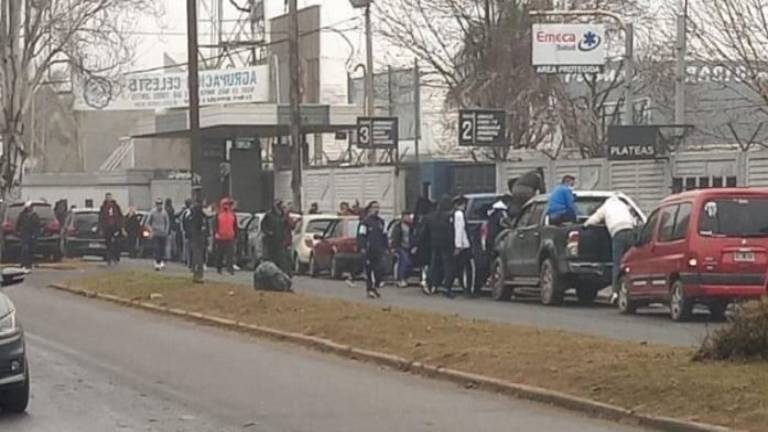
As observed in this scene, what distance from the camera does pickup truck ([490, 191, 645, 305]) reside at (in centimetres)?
2375

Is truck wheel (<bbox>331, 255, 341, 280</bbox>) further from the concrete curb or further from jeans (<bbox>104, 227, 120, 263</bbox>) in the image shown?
the concrete curb

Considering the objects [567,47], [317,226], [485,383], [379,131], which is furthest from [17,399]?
[379,131]

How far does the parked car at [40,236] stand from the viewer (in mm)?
41125

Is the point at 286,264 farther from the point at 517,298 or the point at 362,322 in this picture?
the point at 362,322

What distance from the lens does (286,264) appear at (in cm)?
2903

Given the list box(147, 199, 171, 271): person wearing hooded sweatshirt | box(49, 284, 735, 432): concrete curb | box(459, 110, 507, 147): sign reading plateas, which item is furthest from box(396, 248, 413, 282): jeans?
box(49, 284, 735, 432): concrete curb

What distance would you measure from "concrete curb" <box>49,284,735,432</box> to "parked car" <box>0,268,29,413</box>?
4.06 meters

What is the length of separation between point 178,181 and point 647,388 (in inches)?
2036

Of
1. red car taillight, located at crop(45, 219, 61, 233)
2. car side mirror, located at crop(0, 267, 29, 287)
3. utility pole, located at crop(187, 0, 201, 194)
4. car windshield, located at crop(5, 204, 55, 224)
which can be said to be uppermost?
utility pole, located at crop(187, 0, 201, 194)

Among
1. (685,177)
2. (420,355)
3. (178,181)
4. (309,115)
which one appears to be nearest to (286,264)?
(685,177)

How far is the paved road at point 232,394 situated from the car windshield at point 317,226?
653 inches

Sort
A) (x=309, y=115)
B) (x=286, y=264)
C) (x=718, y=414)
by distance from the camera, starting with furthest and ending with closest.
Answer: (x=309, y=115) < (x=286, y=264) < (x=718, y=414)

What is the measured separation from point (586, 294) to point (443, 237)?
3.21 meters

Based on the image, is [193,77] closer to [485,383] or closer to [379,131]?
[485,383]
